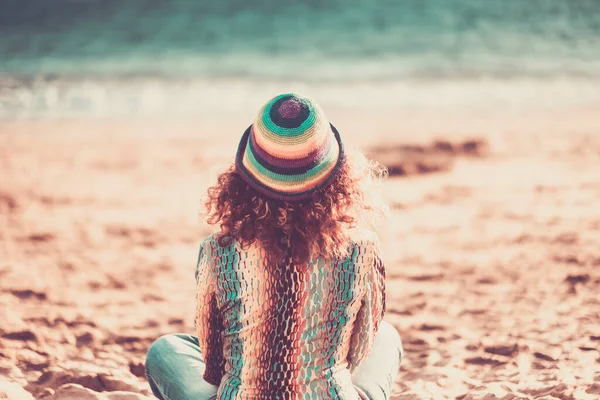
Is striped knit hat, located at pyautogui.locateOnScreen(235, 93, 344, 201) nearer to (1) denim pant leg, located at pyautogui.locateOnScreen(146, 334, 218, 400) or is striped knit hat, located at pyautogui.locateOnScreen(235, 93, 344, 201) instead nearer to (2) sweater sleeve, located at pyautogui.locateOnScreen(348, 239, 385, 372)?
(2) sweater sleeve, located at pyautogui.locateOnScreen(348, 239, 385, 372)

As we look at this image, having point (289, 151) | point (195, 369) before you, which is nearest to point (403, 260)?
point (195, 369)

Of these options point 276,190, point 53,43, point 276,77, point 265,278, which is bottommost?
point 265,278

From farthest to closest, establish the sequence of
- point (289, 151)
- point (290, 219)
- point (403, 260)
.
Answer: point (403, 260), point (290, 219), point (289, 151)

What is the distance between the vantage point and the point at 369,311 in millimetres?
1978

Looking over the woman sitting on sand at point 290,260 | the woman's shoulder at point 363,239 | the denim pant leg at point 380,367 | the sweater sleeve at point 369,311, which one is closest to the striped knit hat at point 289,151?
the woman sitting on sand at point 290,260

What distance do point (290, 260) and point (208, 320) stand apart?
0.38 meters

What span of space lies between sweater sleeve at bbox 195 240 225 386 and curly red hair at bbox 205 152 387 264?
114 mm

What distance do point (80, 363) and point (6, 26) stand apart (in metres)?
21.8

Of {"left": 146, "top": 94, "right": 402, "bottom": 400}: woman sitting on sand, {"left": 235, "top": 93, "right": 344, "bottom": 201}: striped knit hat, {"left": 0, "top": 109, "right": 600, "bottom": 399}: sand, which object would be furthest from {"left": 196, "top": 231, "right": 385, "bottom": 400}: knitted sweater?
{"left": 0, "top": 109, "right": 600, "bottom": 399}: sand

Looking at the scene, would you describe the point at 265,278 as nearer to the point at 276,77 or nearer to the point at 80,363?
the point at 80,363

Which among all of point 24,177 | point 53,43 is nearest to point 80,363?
point 24,177

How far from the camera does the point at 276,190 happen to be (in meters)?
1.77

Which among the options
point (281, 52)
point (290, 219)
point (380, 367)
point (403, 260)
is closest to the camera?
point (290, 219)

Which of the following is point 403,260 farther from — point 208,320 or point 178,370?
point 208,320
